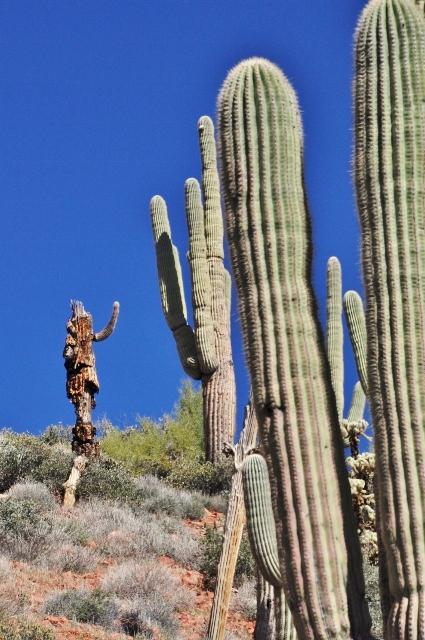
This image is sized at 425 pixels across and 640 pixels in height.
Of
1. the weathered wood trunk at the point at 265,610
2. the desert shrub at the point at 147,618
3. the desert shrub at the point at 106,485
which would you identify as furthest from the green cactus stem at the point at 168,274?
the weathered wood trunk at the point at 265,610

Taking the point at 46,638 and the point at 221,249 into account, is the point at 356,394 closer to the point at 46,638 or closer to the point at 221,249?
the point at 221,249

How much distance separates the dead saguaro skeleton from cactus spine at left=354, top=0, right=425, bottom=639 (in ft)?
32.6

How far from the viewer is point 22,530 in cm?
1009

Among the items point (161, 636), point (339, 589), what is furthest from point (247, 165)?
point (161, 636)

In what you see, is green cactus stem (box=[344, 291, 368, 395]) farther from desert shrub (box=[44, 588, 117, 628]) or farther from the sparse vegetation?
desert shrub (box=[44, 588, 117, 628])

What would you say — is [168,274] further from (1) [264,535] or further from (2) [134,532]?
(1) [264,535]

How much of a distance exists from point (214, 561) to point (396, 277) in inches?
276

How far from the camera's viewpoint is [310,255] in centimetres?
440

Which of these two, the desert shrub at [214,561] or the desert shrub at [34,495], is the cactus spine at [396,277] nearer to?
the desert shrub at [214,561]

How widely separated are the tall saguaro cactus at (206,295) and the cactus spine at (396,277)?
917 cm

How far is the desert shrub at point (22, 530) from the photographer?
980 cm

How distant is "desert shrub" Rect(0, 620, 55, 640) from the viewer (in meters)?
7.12

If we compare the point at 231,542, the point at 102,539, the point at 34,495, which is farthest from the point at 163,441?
the point at 231,542

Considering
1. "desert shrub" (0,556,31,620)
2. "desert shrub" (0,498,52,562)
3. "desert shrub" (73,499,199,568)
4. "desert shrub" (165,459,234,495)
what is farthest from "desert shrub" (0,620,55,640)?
"desert shrub" (165,459,234,495)
